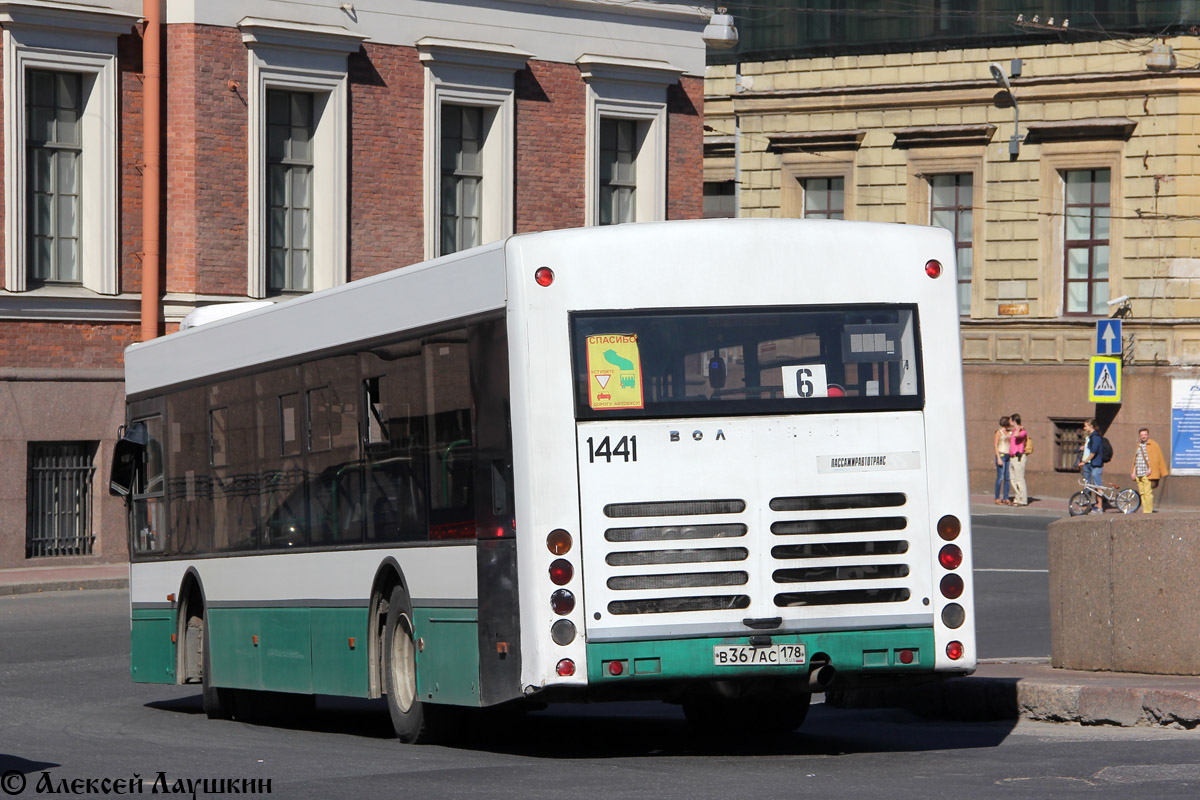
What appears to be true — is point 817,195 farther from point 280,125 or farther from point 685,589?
point 685,589

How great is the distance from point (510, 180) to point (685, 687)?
2240cm

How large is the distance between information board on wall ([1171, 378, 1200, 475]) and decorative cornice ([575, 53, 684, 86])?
12.6 metres

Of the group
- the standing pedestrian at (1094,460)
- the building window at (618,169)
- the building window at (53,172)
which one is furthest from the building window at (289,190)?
the standing pedestrian at (1094,460)

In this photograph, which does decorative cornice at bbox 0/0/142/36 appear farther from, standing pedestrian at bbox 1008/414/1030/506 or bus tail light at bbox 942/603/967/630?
bus tail light at bbox 942/603/967/630

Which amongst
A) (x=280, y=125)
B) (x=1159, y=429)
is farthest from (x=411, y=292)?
(x=1159, y=429)

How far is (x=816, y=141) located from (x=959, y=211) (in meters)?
3.59

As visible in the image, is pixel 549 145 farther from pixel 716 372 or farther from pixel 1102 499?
pixel 716 372

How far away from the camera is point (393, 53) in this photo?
101 feet

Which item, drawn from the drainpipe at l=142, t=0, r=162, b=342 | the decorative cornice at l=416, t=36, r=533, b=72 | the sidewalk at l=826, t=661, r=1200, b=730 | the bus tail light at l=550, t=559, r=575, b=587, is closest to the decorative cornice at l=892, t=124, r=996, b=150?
the decorative cornice at l=416, t=36, r=533, b=72

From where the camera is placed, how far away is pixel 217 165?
29000 millimetres

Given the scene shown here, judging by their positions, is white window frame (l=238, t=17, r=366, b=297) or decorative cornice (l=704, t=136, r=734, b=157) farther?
decorative cornice (l=704, t=136, r=734, b=157)

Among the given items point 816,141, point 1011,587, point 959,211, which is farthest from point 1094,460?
point 1011,587

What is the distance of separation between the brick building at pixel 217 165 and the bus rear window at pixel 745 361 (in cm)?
1869

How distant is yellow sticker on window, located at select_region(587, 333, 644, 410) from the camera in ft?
34.3
